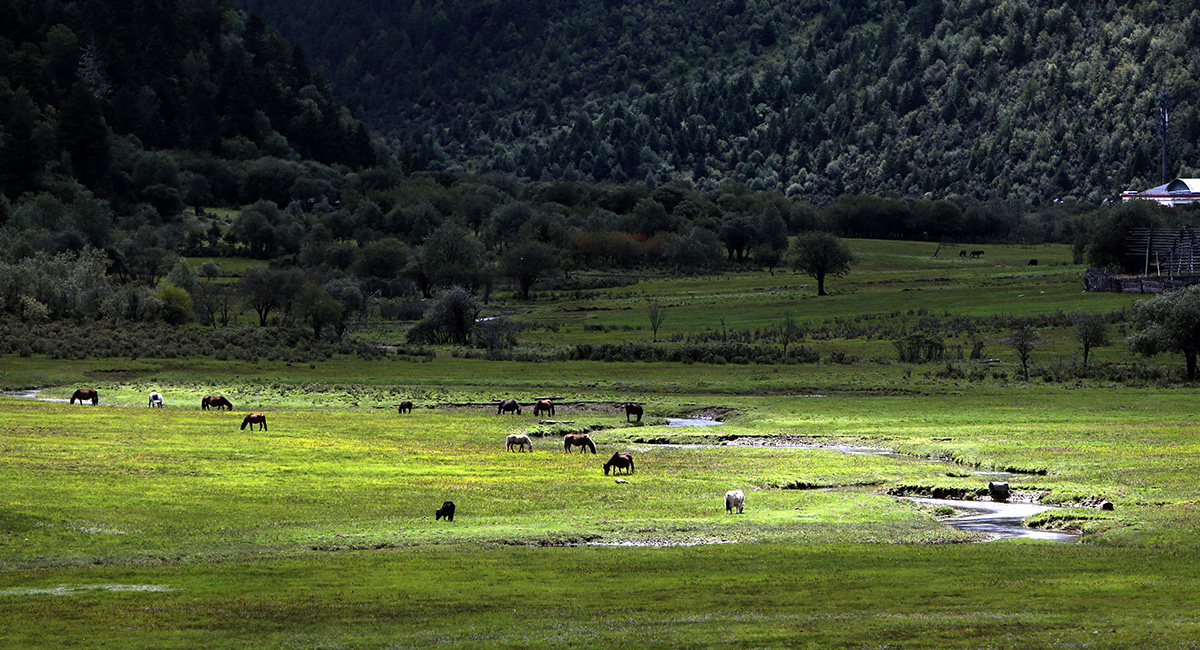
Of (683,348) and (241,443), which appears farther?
(683,348)

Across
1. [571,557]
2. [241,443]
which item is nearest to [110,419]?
[241,443]

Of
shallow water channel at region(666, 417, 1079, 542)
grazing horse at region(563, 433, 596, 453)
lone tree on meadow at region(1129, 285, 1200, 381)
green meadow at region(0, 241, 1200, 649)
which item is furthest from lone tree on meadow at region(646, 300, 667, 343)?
shallow water channel at region(666, 417, 1079, 542)

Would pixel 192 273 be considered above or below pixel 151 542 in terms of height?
above

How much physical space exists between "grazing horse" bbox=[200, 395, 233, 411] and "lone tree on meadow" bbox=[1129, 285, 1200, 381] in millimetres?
55361

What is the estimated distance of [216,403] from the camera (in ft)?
226

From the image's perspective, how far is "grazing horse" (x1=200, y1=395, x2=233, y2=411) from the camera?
68375mm

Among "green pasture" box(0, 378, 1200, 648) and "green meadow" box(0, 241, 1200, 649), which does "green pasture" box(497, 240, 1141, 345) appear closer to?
"green meadow" box(0, 241, 1200, 649)

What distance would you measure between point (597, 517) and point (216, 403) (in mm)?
37939

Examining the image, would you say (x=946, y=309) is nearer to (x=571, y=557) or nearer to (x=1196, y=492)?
(x=1196, y=492)

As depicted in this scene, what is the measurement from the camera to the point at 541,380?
85.9m

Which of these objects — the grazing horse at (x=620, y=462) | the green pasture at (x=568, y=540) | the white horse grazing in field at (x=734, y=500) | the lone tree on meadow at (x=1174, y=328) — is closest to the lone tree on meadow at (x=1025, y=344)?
the lone tree on meadow at (x=1174, y=328)

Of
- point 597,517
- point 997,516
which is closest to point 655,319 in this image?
point 997,516

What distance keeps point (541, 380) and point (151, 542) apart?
54.9 meters

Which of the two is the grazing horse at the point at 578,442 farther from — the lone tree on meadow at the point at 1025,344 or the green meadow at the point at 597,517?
the lone tree on meadow at the point at 1025,344
